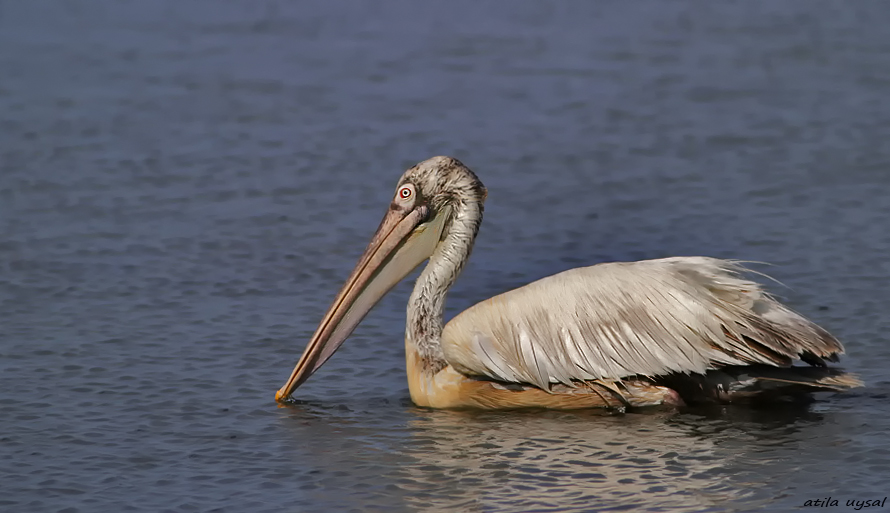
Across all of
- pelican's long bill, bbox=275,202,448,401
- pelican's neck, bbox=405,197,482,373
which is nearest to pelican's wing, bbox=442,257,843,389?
pelican's neck, bbox=405,197,482,373

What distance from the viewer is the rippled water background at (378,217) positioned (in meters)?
5.68

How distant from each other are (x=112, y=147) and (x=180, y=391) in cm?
398

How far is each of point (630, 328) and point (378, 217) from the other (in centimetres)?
306

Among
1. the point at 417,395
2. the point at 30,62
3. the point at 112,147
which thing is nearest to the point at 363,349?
the point at 417,395

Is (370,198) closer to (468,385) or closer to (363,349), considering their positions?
(363,349)

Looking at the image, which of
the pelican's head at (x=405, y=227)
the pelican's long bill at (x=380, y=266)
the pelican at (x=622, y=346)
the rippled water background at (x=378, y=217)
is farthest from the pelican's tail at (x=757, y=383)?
the pelican's long bill at (x=380, y=266)

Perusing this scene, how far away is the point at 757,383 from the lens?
20.3ft

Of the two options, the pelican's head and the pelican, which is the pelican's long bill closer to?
the pelican's head

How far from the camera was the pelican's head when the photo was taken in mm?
6852

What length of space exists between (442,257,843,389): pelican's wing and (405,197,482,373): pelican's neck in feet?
0.65

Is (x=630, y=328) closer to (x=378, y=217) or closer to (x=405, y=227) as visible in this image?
(x=405, y=227)

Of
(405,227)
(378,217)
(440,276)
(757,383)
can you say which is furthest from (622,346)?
(378,217)

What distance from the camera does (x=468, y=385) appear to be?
6.43m

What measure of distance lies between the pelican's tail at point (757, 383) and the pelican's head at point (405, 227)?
1347mm
